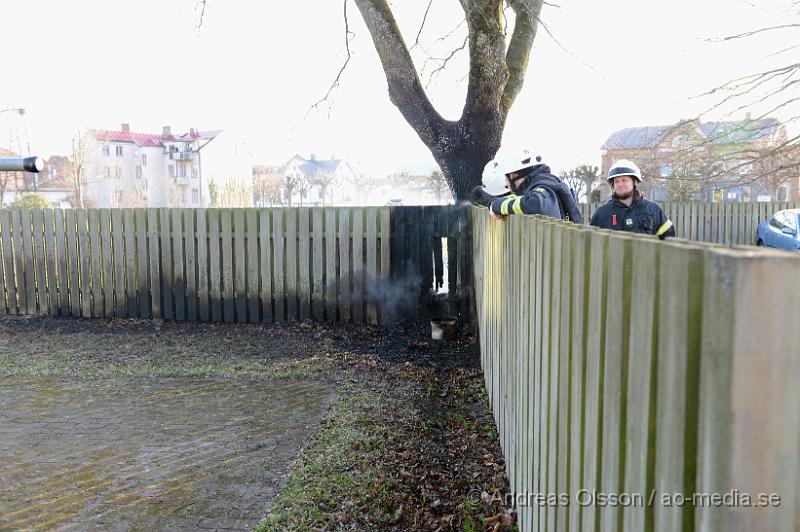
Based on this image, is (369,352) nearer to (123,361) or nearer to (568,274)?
(123,361)

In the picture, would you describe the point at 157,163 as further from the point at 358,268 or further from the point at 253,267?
the point at 358,268

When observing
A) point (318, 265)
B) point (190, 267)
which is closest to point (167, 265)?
point (190, 267)

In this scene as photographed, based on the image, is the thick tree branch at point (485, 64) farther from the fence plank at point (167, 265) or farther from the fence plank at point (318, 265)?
the fence plank at point (167, 265)

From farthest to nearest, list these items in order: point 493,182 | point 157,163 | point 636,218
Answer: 1. point 157,163
2. point 493,182
3. point 636,218

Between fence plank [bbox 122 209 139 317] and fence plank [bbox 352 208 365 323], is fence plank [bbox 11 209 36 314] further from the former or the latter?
fence plank [bbox 352 208 365 323]

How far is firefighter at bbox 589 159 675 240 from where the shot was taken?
6105mm

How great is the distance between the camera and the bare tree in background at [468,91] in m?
10.2

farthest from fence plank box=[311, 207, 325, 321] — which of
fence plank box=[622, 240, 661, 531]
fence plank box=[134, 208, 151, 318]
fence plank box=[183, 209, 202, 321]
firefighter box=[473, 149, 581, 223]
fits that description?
fence plank box=[622, 240, 661, 531]

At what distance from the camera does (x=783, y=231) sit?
1619cm

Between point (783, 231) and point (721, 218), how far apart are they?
429cm

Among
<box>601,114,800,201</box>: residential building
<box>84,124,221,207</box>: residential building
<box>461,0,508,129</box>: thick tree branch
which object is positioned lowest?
<box>601,114,800,201</box>: residential building

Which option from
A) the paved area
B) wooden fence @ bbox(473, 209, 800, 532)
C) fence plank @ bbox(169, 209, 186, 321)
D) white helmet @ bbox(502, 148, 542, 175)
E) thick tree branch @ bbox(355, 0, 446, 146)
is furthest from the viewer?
thick tree branch @ bbox(355, 0, 446, 146)

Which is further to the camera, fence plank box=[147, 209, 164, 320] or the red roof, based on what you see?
the red roof

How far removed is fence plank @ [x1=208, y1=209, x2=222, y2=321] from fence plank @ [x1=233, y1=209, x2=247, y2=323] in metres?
0.26
